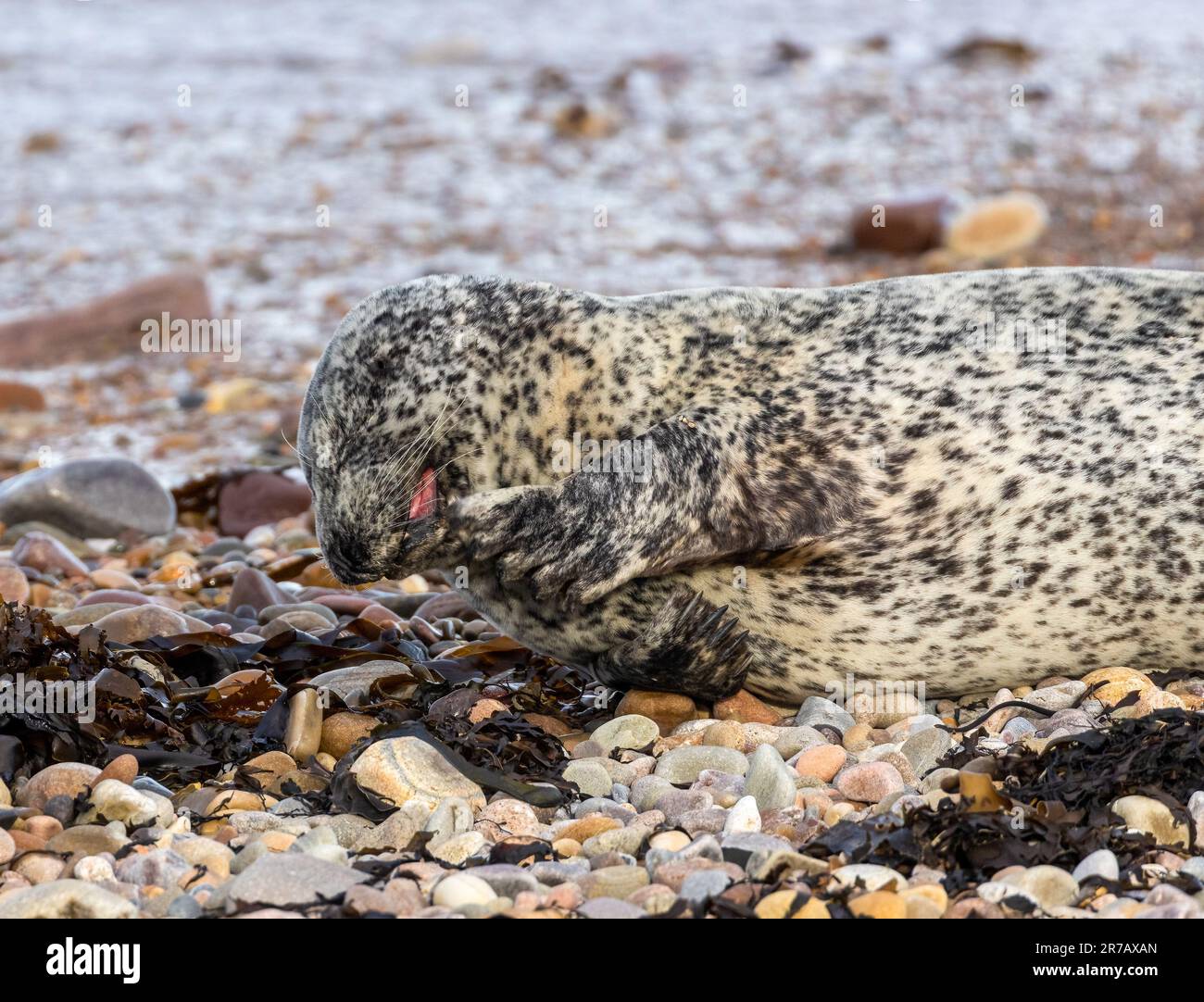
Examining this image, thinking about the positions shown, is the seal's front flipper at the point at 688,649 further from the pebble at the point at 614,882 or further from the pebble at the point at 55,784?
the pebble at the point at 55,784

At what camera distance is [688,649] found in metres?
4.48

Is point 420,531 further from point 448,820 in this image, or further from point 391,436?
point 448,820

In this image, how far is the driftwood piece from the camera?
1159 cm

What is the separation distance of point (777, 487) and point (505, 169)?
11.2 meters

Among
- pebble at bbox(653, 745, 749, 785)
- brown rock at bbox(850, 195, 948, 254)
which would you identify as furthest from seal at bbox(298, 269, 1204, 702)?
brown rock at bbox(850, 195, 948, 254)

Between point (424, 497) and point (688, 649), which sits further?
point (424, 497)

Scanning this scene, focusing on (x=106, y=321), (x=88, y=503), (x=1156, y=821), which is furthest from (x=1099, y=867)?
(x=106, y=321)

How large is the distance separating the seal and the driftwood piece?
7.40 metres

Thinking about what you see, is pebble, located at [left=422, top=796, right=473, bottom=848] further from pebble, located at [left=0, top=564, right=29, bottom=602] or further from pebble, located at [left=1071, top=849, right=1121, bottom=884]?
pebble, located at [left=0, top=564, right=29, bottom=602]

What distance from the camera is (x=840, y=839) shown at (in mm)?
3684

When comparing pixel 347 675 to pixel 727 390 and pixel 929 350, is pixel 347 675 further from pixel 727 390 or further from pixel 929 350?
pixel 929 350

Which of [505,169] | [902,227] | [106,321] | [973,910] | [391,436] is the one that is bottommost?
[973,910]

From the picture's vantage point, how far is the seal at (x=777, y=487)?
444cm
